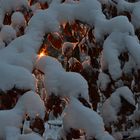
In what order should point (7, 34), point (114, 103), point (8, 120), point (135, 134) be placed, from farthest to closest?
1. point (135, 134)
2. point (7, 34)
3. point (114, 103)
4. point (8, 120)

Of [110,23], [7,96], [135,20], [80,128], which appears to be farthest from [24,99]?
[135,20]

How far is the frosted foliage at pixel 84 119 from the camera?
1.57 m

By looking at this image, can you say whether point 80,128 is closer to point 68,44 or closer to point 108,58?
point 108,58

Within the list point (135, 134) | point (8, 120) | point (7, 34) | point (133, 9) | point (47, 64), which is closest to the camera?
point (8, 120)

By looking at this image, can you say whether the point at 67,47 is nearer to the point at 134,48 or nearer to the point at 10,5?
the point at 10,5

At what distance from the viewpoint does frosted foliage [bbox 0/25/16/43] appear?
2058 millimetres

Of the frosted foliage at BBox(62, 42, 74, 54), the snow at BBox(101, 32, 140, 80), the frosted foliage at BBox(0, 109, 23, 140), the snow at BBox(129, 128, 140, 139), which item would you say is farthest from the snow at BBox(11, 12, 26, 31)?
the snow at BBox(129, 128, 140, 139)

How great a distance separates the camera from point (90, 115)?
1580 mm

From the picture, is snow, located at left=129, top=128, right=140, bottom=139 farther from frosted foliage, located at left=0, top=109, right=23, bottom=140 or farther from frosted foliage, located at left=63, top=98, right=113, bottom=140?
frosted foliage, located at left=0, top=109, right=23, bottom=140

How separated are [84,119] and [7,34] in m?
0.68

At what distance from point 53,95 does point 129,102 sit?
381mm

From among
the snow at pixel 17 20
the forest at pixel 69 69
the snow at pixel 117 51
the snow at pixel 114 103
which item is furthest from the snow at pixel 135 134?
the snow at pixel 17 20

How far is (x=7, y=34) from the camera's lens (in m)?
2.06

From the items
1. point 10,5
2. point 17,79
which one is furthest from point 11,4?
point 17,79
